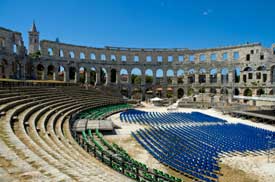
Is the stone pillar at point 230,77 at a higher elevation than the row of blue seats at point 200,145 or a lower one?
higher

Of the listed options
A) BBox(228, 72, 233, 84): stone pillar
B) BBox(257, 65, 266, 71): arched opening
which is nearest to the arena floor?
BBox(257, 65, 266, 71): arched opening

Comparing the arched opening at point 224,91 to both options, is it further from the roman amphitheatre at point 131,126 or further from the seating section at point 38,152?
the seating section at point 38,152

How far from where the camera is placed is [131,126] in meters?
21.2

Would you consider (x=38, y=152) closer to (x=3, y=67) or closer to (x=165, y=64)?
(x=3, y=67)

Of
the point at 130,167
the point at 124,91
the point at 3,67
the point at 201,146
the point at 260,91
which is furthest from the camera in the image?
the point at 124,91

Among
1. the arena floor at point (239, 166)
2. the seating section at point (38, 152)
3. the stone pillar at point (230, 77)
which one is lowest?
the arena floor at point (239, 166)

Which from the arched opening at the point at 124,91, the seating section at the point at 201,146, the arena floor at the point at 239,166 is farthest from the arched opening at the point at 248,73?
the arena floor at the point at 239,166

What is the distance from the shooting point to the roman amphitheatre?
23.3 feet

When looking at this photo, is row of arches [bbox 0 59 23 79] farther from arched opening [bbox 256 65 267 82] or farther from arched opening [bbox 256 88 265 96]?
arched opening [bbox 256 65 267 82]

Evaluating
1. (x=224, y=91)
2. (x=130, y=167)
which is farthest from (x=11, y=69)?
(x=224, y=91)

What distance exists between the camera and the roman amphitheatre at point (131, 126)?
7098mm

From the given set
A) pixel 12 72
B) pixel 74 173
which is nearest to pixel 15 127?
pixel 74 173

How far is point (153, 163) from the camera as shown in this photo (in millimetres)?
11430

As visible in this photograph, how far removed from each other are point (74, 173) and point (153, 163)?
23.5 feet
